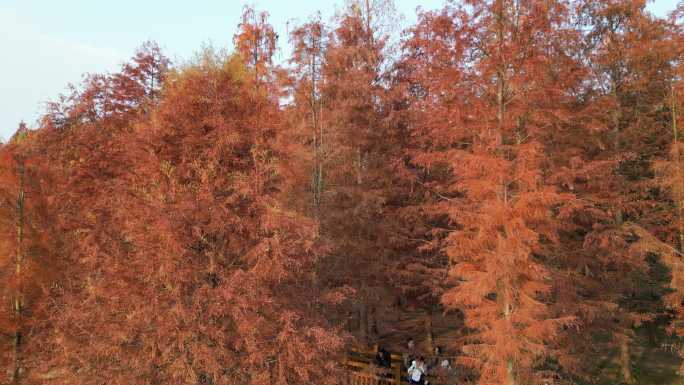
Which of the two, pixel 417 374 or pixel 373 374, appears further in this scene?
pixel 417 374

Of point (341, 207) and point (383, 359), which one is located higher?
point (341, 207)

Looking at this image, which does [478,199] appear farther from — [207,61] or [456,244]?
[207,61]

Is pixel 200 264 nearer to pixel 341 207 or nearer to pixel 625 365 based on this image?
pixel 341 207

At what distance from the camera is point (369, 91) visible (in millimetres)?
17953

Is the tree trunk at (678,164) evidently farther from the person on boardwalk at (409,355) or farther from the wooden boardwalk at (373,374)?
the wooden boardwalk at (373,374)

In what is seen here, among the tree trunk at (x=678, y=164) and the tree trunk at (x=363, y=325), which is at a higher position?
the tree trunk at (x=678, y=164)

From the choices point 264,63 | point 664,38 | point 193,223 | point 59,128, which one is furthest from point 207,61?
point 664,38

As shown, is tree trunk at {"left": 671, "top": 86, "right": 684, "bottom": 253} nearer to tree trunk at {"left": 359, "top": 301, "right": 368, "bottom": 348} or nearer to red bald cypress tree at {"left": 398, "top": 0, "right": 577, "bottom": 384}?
red bald cypress tree at {"left": 398, "top": 0, "right": 577, "bottom": 384}

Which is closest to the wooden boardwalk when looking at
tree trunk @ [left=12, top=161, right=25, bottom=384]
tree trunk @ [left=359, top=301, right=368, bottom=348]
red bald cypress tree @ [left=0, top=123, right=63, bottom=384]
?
tree trunk @ [left=359, top=301, right=368, bottom=348]

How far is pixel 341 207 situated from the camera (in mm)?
17172

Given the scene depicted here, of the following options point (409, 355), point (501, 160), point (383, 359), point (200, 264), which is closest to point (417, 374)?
point (383, 359)


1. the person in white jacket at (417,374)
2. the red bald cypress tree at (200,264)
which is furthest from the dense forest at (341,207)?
the person in white jacket at (417,374)

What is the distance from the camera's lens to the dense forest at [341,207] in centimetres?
1005

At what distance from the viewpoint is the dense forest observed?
33.0ft
